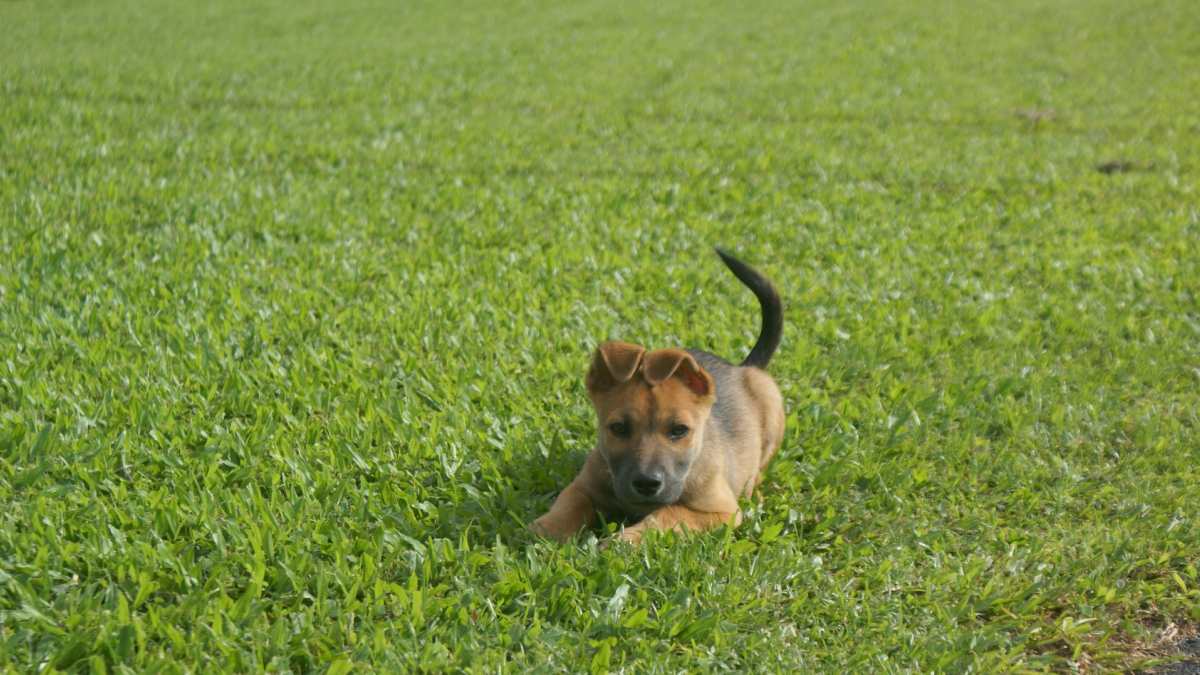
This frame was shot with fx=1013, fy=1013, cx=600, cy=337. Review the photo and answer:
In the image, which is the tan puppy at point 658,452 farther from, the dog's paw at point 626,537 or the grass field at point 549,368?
the grass field at point 549,368

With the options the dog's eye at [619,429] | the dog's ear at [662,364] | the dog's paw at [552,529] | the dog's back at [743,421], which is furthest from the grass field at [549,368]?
the dog's ear at [662,364]

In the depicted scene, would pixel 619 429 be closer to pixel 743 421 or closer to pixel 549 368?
pixel 743 421

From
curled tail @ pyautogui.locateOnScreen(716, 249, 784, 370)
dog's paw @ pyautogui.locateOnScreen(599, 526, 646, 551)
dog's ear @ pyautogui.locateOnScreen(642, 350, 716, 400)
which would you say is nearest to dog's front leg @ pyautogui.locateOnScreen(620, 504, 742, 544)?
dog's paw @ pyautogui.locateOnScreen(599, 526, 646, 551)

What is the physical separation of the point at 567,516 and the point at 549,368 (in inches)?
64.1

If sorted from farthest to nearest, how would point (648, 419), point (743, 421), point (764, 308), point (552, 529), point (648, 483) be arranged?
point (764, 308), point (743, 421), point (552, 529), point (648, 419), point (648, 483)

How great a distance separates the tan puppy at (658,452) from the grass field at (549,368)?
16 centimetres

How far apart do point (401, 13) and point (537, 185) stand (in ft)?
40.0

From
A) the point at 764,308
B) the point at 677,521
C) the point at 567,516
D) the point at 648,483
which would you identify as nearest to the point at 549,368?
the point at 764,308

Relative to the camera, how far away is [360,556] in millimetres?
3830

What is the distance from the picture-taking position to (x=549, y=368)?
5527 millimetres

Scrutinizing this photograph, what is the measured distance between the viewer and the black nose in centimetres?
372

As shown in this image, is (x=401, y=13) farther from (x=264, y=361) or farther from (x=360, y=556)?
(x=360, y=556)

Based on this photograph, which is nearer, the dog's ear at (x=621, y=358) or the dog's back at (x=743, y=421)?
the dog's ear at (x=621, y=358)

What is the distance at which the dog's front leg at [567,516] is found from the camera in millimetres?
3957
